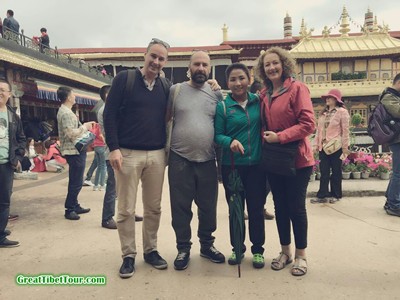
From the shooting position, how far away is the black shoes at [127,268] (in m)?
2.84

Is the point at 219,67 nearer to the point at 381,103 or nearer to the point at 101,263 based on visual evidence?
the point at 381,103

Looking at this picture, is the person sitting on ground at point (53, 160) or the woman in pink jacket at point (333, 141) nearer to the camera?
the woman in pink jacket at point (333, 141)

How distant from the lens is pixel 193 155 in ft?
9.79

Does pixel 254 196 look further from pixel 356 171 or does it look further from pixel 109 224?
pixel 356 171

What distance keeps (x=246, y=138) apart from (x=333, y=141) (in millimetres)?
2819

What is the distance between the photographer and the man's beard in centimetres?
298

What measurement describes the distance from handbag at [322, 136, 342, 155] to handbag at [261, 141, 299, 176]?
264cm

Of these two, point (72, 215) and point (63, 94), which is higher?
point (63, 94)

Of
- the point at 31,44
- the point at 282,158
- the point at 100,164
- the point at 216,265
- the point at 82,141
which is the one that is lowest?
the point at 216,265

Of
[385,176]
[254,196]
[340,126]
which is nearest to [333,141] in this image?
[340,126]

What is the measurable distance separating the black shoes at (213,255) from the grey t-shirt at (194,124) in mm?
900

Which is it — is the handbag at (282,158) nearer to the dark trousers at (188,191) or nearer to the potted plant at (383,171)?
the dark trousers at (188,191)

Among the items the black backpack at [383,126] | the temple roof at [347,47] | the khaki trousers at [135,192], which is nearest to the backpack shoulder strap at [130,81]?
the khaki trousers at [135,192]

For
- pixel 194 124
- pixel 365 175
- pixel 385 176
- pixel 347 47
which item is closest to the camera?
pixel 194 124
